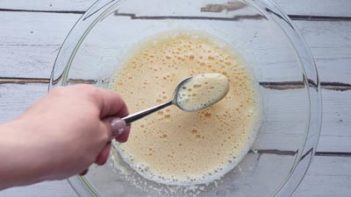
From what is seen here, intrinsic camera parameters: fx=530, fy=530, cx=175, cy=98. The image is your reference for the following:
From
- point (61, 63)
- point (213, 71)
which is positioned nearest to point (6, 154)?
point (61, 63)

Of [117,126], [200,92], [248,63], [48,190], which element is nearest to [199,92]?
[200,92]

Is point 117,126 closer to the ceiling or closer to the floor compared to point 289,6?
closer to the floor

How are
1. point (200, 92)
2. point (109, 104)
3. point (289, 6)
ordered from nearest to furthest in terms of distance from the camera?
point (109, 104) → point (200, 92) → point (289, 6)

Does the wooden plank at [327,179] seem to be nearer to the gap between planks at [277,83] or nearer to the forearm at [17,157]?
the gap between planks at [277,83]

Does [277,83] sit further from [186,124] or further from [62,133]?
[62,133]

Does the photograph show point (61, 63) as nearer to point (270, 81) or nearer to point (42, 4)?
point (42, 4)

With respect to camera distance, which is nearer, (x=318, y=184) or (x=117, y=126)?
(x=117, y=126)

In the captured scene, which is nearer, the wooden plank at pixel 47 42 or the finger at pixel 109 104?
the finger at pixel 109 104

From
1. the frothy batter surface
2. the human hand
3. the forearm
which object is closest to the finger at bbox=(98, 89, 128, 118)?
the human hand

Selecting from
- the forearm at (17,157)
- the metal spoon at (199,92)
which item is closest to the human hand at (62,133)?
the forearm at (17,157)
